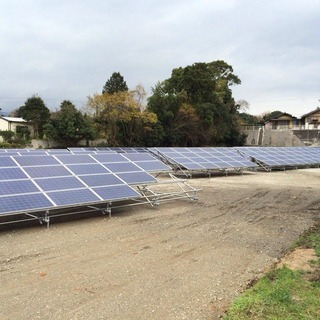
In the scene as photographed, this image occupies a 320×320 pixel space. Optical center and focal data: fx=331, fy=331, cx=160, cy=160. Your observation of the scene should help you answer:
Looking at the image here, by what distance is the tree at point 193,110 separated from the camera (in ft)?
149

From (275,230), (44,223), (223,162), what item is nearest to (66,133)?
(223,162)

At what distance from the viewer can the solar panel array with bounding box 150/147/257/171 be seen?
2262 cm

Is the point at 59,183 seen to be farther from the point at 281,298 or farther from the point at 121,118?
the point at 121,118

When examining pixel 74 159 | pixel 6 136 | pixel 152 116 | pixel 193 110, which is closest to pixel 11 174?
pixel 74 159

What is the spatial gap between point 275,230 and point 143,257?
4433 mm

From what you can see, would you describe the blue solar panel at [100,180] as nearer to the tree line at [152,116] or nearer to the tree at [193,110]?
the tree line at [152,116]

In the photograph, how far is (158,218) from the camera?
35.8 ft

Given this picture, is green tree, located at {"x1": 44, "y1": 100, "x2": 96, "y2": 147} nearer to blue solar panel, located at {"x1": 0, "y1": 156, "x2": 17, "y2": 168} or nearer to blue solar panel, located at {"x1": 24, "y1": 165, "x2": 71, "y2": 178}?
blue solar panel, located at {"x1": 0, "y1": 156, "x2": 17, "y2": 168}

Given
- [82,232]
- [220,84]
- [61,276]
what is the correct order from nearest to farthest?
[61,276] < [82,232] < [220,84]

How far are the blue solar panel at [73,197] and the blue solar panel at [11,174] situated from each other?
1.34 meters

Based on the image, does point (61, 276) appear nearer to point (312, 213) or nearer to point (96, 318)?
point (96, 318)

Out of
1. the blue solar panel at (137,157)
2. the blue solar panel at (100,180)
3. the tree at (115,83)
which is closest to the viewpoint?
the blue solar panel at (100,180)

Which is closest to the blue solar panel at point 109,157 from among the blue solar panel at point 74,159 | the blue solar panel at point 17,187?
the blue solar panel at point 74,159

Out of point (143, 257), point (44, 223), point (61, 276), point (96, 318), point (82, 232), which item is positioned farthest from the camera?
point (44, 223)
